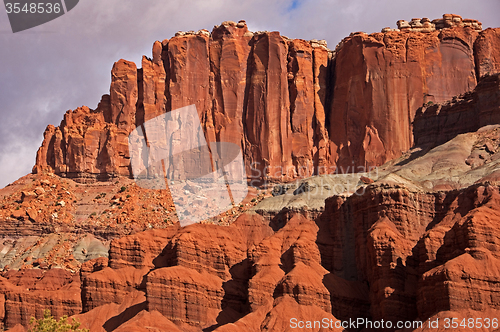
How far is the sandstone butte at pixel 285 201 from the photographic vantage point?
235ft

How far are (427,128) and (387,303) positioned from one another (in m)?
42.8

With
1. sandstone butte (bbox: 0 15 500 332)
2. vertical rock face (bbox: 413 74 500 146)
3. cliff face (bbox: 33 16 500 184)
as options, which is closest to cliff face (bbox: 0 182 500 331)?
sandstone butte (bbox: 0 15 500 332)

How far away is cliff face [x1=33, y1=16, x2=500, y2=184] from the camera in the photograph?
434ft

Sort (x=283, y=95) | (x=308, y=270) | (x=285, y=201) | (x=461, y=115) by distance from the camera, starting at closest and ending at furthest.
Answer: (x=308, y=270), (x=285, y=201), (x=461, y=115), (x=283, y=95)

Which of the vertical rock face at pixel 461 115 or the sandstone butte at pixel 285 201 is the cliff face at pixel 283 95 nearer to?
the sandstone butte at pixel 285 201

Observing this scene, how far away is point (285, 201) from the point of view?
9512 cm

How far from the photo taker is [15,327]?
87.8 meters

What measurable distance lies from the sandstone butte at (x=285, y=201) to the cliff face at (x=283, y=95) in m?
0.25

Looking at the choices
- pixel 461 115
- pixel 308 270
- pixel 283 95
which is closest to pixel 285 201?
pixel 308 270

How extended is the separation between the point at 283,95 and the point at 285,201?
44.4m

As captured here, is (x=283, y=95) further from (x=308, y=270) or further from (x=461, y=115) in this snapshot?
(x=308, y=270)

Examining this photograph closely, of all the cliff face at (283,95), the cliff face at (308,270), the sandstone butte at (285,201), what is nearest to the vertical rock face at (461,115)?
the sandstone butte at (285,201)

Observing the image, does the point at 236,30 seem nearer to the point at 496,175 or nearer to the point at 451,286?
the point at 496,175

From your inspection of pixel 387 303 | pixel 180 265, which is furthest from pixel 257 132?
pixel 387 303
